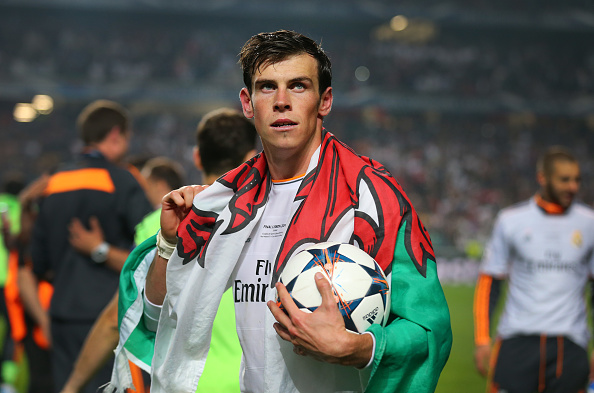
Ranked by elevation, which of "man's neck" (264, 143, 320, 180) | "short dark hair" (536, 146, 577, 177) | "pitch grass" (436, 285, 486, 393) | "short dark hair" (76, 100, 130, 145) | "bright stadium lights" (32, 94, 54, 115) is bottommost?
"pitch grass" (436, 285, 486, 393)

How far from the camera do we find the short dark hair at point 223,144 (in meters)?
3.17

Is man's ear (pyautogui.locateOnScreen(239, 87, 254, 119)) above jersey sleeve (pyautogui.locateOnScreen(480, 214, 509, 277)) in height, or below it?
above

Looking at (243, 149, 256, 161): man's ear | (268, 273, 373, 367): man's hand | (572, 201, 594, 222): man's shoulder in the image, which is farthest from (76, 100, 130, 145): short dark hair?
(572, 201, 594, 222): man's shoulder

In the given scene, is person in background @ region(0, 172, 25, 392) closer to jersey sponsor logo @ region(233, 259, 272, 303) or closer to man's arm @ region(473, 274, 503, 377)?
man's arm @ region(473, 274, 503, 377)

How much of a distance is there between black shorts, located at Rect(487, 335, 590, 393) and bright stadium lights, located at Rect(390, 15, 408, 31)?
89.4 ft

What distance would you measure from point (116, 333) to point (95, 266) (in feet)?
5.55

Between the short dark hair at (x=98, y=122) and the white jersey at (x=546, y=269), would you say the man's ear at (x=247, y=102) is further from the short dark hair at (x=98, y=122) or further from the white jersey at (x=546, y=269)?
the white jersey at (x=546, y=269)

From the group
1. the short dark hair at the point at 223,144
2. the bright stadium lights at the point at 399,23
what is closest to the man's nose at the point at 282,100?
the short dark hair at the point at 223,144

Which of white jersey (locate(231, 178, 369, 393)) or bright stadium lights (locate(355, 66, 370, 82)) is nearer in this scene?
white jersey (locate(231, 178, 369, 393))

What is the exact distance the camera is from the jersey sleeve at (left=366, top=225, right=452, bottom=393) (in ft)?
5.87

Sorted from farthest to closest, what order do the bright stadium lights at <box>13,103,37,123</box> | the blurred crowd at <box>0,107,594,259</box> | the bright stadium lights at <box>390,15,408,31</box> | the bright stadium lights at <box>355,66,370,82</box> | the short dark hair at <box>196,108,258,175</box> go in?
the bright stadium lights at <box>355,66,370,82</box>, the bright stadium lights at <box>390,15,408,31</box>, the bright stadium lights at <box>13,103,37,123</box>, the blurred crowd at <box>0,107,594,259</box>, the short dark hair at <box>196,108,258,175</box>

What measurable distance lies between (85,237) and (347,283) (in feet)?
10.1

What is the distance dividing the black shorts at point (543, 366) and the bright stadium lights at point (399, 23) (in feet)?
89.4

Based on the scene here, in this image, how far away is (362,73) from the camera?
3131 centimetres
